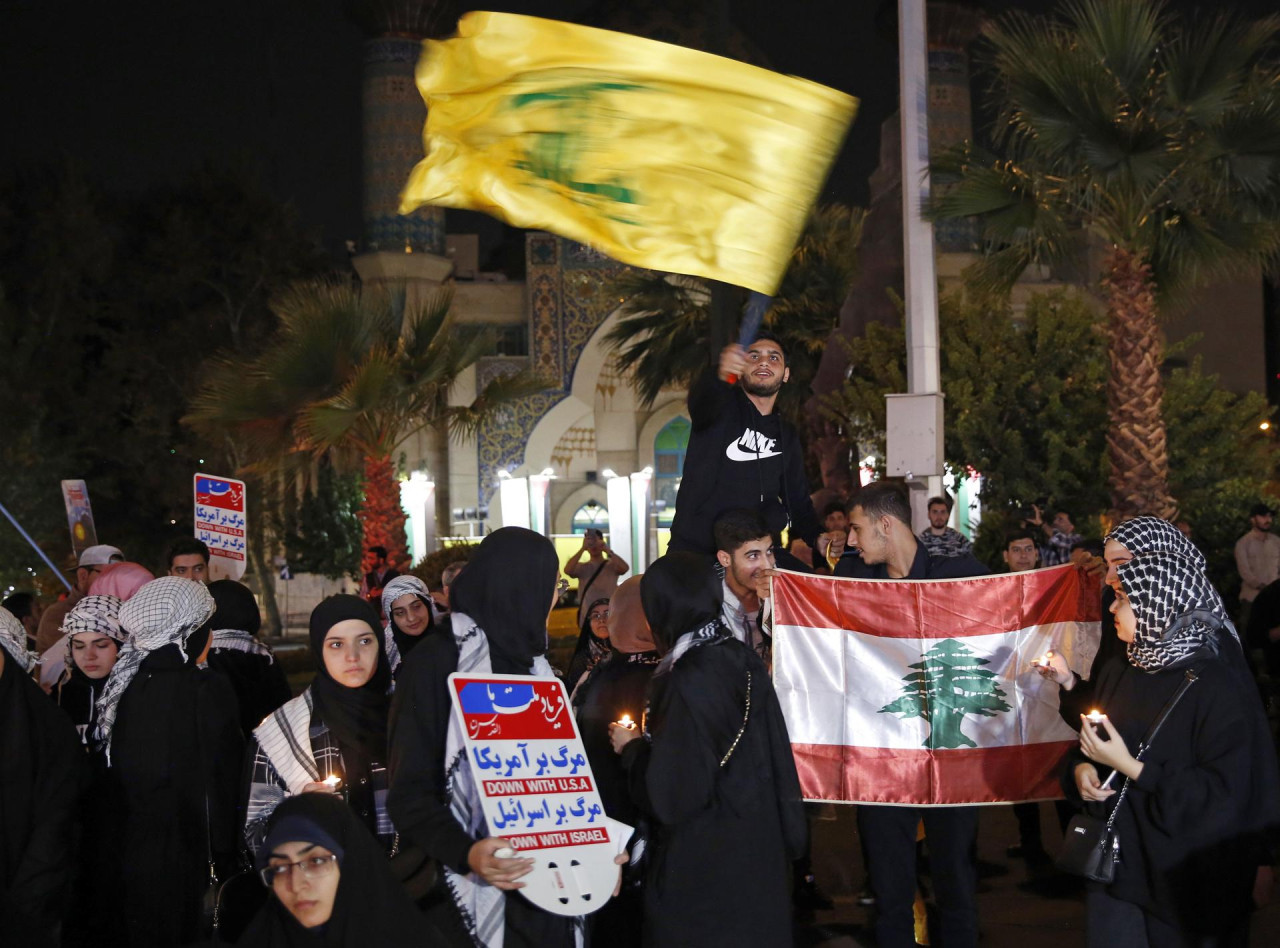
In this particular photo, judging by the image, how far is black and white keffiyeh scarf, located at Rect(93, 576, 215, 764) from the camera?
4.74 m

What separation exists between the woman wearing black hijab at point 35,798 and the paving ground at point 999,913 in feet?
10.5

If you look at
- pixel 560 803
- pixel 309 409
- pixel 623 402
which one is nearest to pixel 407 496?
pixel 309 409

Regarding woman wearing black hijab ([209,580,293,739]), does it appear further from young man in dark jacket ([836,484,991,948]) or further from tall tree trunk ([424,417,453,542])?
tall tree trunk ([424,417,453,542])

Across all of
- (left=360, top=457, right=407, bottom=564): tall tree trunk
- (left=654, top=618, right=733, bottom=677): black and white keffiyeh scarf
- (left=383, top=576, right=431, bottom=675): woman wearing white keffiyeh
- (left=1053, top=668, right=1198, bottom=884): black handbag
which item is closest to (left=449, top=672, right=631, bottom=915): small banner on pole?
(left=654, top=618, right=733, bottom=677): black and white keffiyeh scarf

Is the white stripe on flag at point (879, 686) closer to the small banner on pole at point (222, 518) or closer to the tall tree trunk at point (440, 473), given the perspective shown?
the small banner on pole at point (222, 518)

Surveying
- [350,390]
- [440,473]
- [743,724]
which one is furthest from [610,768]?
[440,473]

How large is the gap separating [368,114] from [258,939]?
31.2 m

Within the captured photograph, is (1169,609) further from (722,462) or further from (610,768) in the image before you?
(722,462)

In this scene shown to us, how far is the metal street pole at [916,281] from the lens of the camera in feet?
34.4

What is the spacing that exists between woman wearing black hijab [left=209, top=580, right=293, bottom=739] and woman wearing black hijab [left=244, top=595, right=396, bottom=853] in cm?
156

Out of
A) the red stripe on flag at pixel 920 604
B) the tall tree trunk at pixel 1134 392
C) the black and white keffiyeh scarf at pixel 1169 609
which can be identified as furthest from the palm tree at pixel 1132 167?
the black and white keffiyeh scarf at pixel 1169 609

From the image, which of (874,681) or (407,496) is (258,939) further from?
(407,496)

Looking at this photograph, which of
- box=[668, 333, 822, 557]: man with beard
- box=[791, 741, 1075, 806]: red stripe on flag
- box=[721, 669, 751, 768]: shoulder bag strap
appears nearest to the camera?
box=[721, 669, 751, 768]: shoulder bag strap

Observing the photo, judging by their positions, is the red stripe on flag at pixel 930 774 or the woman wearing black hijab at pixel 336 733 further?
the red stripe on flag at pixel 930 774
